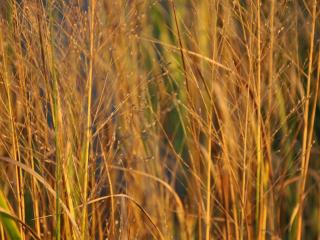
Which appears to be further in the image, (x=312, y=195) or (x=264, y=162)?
(x=312, y=195)

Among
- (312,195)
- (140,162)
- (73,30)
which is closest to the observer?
(73,30)

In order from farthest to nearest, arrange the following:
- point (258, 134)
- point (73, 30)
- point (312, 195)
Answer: point (312, 195)
point (258, 134)
point (73, 30)

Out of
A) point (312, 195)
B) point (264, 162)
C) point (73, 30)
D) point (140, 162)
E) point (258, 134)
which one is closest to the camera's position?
point (73, 30)

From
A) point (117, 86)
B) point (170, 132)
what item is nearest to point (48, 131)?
point (117, 86)

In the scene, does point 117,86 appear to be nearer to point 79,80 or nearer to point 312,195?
point 79,80

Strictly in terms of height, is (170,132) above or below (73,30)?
below

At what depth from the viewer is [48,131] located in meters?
1.17

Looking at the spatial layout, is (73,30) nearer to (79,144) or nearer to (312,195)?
(79,144)

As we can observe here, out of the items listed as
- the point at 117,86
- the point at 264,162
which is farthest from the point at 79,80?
the point at 264,162

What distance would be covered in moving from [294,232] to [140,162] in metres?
0.42

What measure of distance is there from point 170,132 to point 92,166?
851 millimetres

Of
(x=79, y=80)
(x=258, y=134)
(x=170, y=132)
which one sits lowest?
(x=170, y=132)

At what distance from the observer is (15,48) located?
1.14 metres

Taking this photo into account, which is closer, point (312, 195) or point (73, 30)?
point (73, 30)
